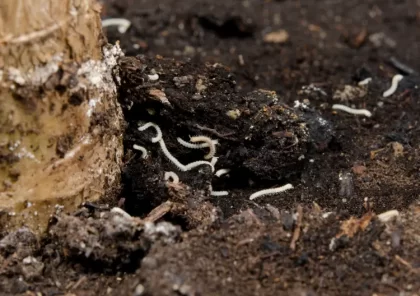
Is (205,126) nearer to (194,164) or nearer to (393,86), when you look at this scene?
(194,164)

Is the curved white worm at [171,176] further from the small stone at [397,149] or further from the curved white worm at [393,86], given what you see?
the curved white worm at [393,86]

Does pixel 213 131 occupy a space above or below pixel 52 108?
below

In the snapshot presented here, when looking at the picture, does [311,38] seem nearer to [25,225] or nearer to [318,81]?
[318,81]

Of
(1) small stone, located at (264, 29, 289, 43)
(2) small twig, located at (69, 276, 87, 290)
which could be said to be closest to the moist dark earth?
(2) small twig, located at (69, 276, 87, 290)

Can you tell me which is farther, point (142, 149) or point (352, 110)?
Answer: point (352, 110)

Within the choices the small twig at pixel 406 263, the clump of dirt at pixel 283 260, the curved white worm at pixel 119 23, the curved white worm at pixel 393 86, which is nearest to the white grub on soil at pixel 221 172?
the clump of dirt at pixel 283 260

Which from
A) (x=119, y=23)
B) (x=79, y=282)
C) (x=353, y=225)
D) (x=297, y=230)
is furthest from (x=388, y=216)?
(x=119, y=23)
